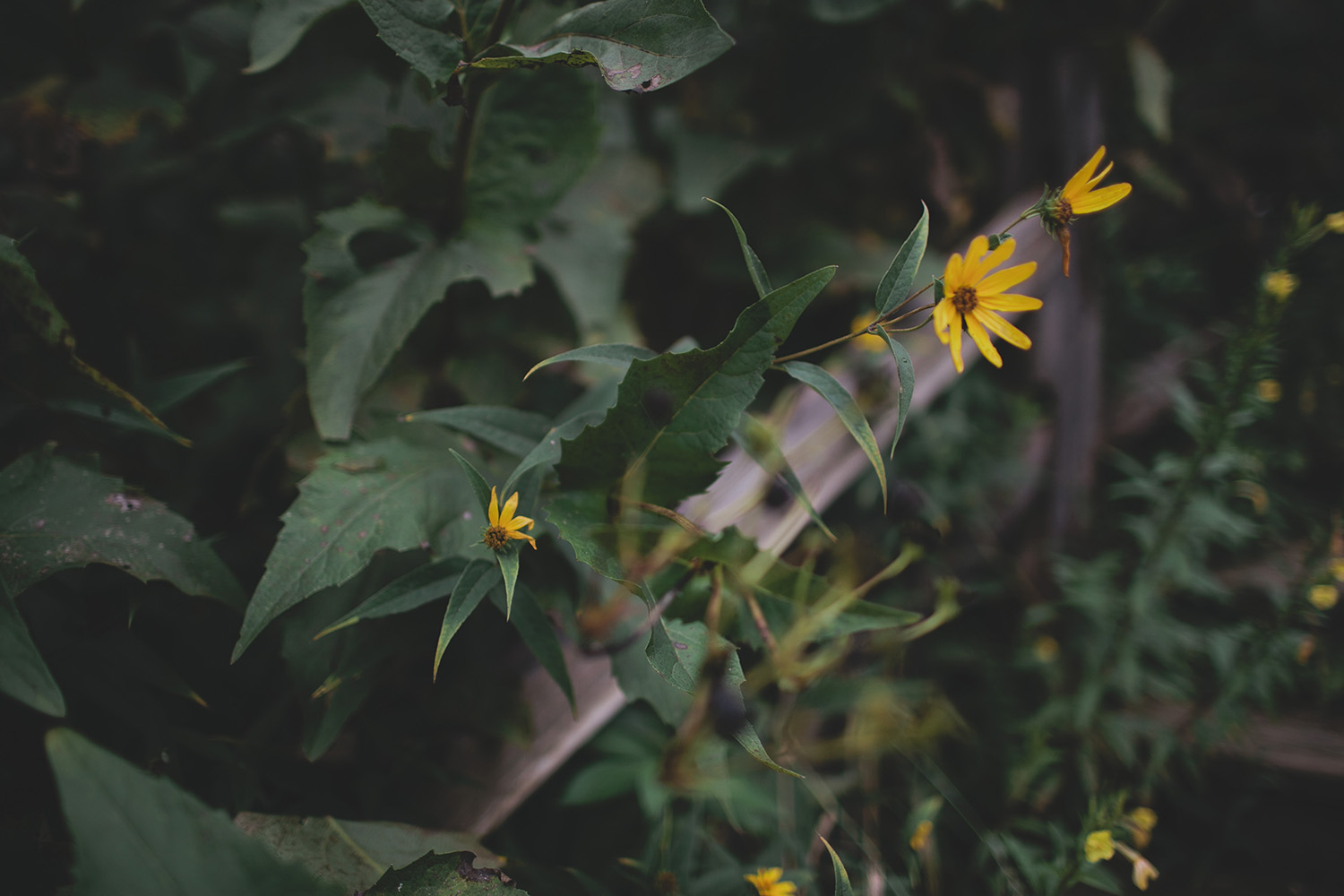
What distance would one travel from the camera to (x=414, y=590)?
60 centimetres

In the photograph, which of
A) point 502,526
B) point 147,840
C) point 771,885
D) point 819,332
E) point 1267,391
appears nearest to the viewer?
point 147,840

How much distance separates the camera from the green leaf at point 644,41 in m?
0.57

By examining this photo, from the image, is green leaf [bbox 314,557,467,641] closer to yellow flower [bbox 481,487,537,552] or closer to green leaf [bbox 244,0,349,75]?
yellow flower [bbox 481,487,537,552]

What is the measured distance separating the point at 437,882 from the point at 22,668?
0.39 meters

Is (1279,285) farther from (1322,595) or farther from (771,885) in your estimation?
(771,885)

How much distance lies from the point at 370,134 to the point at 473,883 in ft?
3.55

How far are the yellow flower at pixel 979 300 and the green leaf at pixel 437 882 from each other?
2.11ft

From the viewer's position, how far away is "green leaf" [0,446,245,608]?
603 millimetres

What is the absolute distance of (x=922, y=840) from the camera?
875 millimetres

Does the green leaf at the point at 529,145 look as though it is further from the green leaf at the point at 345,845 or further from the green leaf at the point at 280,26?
the green leaf at the point at 345,845

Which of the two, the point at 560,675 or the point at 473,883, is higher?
the point at 560,675

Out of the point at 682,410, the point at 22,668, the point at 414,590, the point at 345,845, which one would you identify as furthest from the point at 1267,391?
the point at 22,668

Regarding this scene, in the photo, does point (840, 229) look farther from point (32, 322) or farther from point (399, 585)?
point (32, 322)

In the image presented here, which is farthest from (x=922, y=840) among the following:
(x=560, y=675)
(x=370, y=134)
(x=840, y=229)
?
(x=370, y=134)
